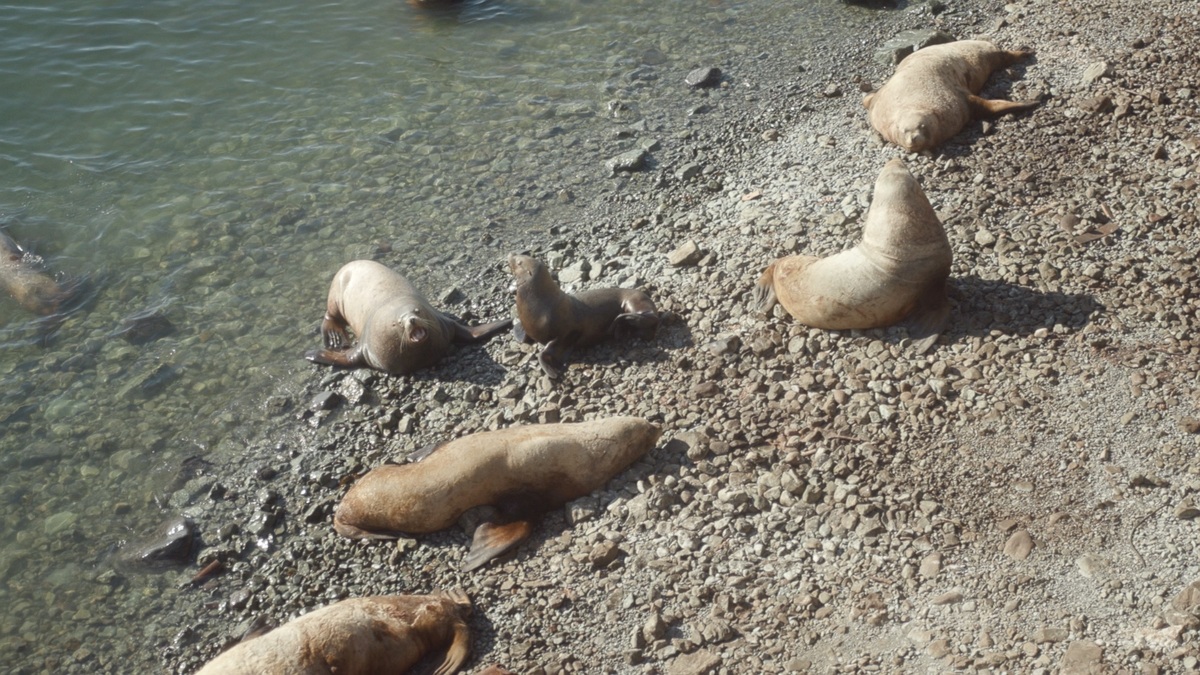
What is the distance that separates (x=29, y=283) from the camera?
1055 centimetres

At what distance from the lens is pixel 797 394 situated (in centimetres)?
754

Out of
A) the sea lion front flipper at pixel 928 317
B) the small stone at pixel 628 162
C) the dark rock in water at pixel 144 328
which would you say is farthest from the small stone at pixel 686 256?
the dark rock in water at pixel 144 328

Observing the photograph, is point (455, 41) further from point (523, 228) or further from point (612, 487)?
point (612, 487)

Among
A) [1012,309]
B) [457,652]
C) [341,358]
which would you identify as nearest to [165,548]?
[341,358]

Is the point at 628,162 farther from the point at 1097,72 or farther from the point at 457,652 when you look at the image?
the point at 457,652

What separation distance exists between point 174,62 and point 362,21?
8.29ft

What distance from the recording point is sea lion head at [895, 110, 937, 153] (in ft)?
32.2

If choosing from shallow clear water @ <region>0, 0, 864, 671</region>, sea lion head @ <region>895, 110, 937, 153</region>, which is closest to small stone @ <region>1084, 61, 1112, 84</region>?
sea lion head @ <region>895, 110, 937, 153</region>

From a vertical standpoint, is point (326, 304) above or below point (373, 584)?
above

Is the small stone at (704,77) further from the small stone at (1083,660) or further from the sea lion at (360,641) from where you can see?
the small stone at (1083,660)

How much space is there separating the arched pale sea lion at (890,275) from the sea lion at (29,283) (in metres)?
7.16

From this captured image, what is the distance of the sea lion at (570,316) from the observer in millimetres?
8609

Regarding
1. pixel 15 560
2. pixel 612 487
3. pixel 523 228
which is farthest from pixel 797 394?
pixel 15 560

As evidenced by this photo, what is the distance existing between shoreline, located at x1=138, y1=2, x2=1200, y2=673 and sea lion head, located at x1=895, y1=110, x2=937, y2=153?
0.20 meters
